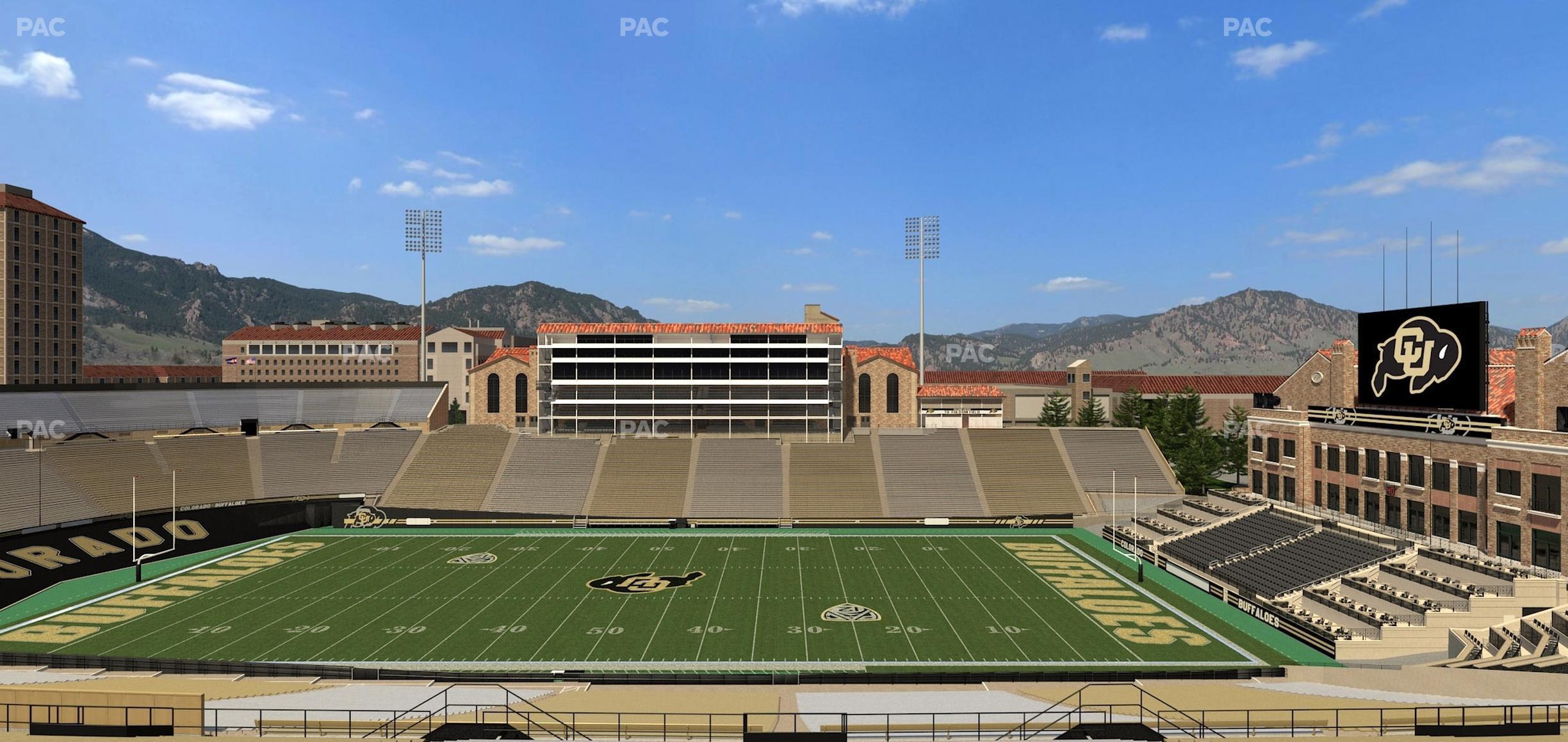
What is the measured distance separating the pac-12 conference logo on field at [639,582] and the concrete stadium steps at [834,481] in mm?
16829

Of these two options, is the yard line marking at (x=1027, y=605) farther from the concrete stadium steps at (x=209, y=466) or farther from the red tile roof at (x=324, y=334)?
the red tile roof at (x=324, y=334)

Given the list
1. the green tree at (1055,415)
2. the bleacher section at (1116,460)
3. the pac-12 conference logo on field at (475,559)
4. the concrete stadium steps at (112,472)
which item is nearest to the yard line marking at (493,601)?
the pac-12 conference logo on field at (475,559)

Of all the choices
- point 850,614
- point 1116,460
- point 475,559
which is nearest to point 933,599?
point 850,614

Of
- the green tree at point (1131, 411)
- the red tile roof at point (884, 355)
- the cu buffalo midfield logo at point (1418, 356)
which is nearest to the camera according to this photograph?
the cu buffalo midfield logo at point (1418, 356)

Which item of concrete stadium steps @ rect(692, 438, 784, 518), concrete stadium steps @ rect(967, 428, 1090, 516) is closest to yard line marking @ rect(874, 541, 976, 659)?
concrete stadium steps @ rect(692, 438, 784, 518)

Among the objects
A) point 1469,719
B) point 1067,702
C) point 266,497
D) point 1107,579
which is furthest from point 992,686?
point 266,497

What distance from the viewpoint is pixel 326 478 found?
57.2 meters

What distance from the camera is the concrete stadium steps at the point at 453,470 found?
184 feet

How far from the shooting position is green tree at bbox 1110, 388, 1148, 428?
74125 mm

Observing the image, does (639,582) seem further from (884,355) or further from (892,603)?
(884,355)

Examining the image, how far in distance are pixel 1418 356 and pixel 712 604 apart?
34085 mm

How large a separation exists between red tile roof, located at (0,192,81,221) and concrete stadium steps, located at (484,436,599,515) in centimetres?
6825

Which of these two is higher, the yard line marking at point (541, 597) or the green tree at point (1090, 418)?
the green tree at point (1090, 418)

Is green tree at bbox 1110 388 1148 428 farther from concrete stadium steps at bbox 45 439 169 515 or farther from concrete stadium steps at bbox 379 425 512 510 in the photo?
concrete stadium steps at bbox 45 439 169 515
